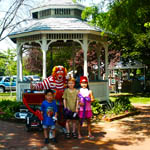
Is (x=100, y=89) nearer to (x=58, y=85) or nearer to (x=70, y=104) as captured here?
(x=58, y=85)

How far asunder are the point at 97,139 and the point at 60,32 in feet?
18.8

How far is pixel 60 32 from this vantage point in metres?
10.5

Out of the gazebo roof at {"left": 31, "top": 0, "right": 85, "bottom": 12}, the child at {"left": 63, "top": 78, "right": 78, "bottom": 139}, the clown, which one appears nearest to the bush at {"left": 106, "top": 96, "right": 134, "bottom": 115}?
the clown

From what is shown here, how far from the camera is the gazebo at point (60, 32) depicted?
10523 mm

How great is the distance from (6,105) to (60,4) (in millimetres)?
5833

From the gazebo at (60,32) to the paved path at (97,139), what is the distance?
352 cm

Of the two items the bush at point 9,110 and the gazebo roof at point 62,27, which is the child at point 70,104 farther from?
the gazebo roof at point 62,27

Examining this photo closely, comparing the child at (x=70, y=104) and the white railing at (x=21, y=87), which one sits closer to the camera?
the child at (x=70, y=104)

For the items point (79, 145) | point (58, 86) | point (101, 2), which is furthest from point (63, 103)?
point (101, 2)

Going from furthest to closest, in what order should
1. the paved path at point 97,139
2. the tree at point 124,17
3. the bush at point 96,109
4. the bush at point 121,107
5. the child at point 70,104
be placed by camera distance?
1. the bush at point 121,107
2. the bush at point 96,109
3. the tree at point 124,17
4. the child at point 70,104
5. the paved path at point 97,139

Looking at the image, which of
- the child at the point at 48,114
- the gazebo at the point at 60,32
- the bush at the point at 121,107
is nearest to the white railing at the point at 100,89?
the gazebo at the point at 60,32

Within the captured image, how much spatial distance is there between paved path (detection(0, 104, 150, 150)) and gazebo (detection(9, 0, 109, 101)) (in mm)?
3521

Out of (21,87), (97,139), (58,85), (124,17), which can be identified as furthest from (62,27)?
(97,139)

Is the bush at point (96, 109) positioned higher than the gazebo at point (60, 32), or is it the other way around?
the gazebo at point (60, 32)
